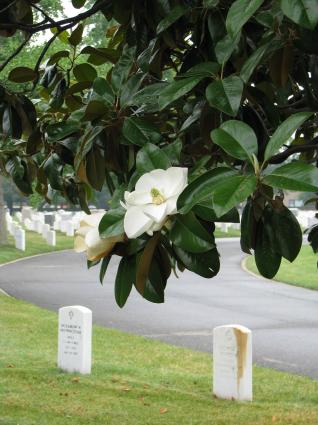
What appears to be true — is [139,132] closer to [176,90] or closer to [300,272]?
[176,90]

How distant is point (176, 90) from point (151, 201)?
32cm

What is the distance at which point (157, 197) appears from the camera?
136 centimetres

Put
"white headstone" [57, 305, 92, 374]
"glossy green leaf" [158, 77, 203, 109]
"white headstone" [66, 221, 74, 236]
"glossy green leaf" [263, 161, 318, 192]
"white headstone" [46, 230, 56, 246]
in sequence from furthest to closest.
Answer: "white headstone" [66, 221, 74, 236]
"white headstone" [46, 230, 56, 246]
"white headstone" [57, 305, 92, 374]
"glossy green leaf" [158, 77, 203, 109]
"glossy green leaf" [263, 161, 318, 192]

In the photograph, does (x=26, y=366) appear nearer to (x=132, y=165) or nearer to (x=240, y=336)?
(x=240, y=336)

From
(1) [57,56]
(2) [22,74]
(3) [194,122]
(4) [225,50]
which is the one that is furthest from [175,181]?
(1) [57,56]

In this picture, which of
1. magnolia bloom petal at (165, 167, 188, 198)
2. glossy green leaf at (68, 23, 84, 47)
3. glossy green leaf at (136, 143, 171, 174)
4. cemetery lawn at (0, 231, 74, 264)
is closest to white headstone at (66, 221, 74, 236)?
cemetery lawn at (0, 231, 74, 264)

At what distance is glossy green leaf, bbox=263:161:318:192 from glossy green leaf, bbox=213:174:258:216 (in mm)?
33

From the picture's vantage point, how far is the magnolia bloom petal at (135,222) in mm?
1362

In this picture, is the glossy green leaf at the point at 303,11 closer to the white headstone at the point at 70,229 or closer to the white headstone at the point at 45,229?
the white headstone at the point at 45,229

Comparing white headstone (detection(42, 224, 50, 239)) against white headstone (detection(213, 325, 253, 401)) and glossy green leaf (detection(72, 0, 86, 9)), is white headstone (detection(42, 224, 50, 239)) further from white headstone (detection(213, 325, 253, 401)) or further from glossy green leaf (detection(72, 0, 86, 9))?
glossy green leaf (detection(72, 0, 86, 9))

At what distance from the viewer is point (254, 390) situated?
7.63 metres

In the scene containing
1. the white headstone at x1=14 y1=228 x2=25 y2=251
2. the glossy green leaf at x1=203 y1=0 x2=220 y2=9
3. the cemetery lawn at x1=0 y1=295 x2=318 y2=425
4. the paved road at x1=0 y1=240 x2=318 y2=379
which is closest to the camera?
the glossy green leaf at x1=203 y1=0 x2=220 y2=9

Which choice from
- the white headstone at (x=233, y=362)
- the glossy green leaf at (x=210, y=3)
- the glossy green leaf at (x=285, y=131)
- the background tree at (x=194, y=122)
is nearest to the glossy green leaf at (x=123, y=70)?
the background tree at (x=194, y=122)

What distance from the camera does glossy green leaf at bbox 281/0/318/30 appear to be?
1260mm
